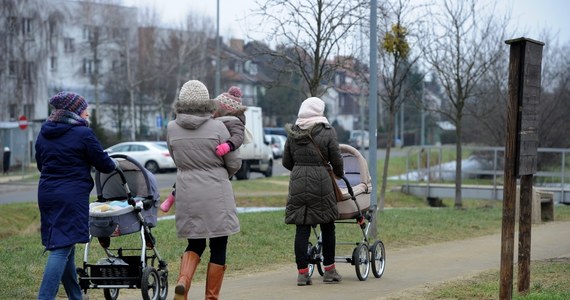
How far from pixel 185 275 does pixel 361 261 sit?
3.02m

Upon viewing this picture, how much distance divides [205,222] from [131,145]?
36.8 metres

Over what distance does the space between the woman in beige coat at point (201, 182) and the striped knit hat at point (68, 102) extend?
0.82 m

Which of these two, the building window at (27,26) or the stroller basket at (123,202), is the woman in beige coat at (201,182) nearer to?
the stroller basket at (123,202)

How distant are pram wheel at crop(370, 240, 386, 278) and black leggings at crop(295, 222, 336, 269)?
624mm

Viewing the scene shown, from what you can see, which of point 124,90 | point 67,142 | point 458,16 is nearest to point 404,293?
point 67,142

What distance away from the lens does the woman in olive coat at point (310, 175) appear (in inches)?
389

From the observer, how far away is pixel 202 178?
8.08m

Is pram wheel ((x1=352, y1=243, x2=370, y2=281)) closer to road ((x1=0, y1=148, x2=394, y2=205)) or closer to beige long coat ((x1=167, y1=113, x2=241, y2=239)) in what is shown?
beige long coat ((x1=167, y1=113, x2=241, y2=239))

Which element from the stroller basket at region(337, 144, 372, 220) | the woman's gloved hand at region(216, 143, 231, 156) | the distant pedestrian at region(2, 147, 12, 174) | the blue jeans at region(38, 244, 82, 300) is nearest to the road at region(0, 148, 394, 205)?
the distant pedestrian at region(2, 147, 12, 174)

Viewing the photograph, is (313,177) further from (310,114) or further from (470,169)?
(470,169)

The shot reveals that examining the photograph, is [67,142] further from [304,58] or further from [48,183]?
[304,58]

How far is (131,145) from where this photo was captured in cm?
4431

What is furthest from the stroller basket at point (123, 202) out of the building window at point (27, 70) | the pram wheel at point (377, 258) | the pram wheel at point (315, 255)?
the building window at point (27, 70)

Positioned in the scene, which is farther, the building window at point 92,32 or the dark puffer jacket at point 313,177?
the building window at point 92,32
